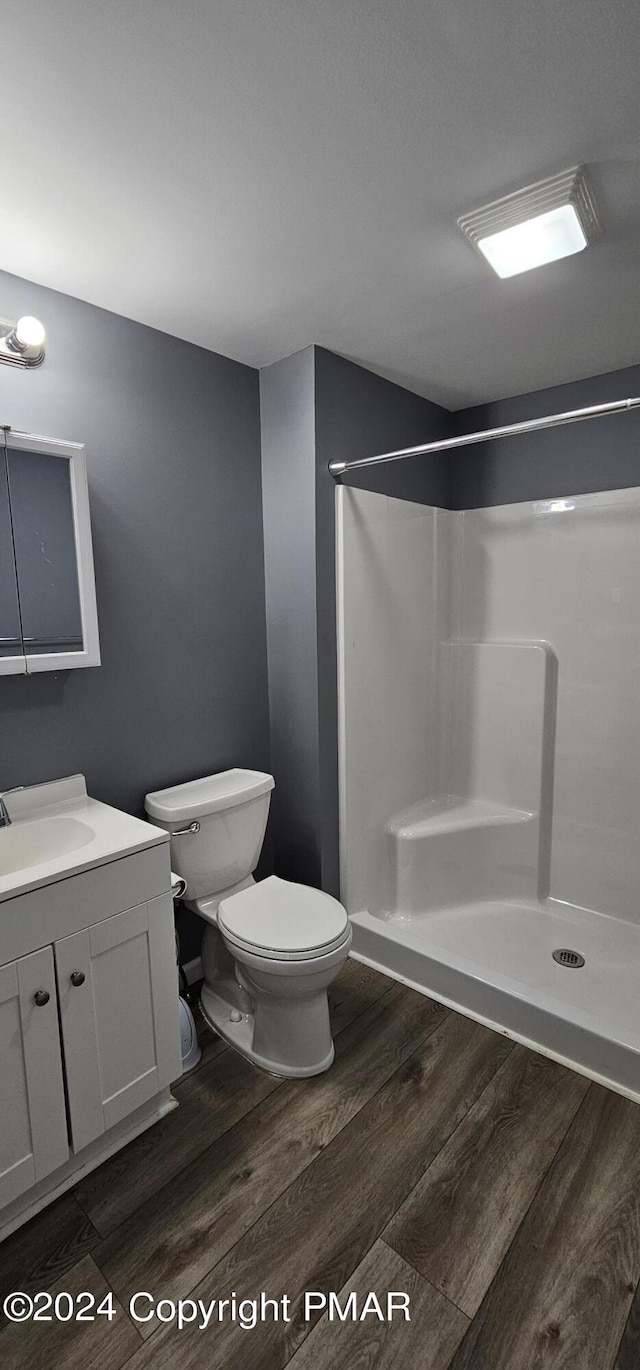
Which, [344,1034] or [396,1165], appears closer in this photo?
[396,1165]

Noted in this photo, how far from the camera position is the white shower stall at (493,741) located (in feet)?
7.62

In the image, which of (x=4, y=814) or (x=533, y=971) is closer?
Result: (x=4, y=814)

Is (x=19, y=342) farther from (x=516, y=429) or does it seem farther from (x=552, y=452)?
(x=552, y=452)

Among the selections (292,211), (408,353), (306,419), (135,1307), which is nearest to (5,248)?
(292,211)

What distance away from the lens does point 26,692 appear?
1.72 m

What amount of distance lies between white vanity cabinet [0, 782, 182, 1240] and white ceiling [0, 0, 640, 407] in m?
1.49

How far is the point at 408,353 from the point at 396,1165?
249cm

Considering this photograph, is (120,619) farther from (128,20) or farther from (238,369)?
(128,20)

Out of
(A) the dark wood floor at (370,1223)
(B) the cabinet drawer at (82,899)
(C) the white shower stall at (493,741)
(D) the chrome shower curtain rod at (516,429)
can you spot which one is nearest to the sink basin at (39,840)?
(B) the cabinet drawer at (82,899)

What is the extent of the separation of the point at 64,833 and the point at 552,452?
238cm

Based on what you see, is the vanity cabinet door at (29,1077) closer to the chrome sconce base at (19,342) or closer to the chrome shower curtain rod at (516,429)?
the chrome sconce base at (19,342)

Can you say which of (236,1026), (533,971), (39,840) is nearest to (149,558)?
(39,840)

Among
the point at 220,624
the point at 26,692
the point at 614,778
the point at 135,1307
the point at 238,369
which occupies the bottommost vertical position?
the point at 135,1307

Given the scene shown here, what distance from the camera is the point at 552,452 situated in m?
2.56
